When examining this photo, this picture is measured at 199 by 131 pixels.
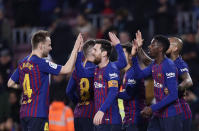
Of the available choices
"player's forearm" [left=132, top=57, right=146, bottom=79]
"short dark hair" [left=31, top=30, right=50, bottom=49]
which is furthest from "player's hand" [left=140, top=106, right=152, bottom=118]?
"short dark hair" [left=31, top=30, right=50, bottom=49]

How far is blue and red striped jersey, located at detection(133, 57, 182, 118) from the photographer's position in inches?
327

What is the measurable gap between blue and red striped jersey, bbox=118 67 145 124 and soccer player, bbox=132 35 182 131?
45 cm

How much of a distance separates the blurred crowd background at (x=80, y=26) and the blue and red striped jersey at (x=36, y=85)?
3669 mm

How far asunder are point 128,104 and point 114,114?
3.33 feet

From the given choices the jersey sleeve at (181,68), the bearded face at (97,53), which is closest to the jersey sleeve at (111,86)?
the bearded face at (97,53)

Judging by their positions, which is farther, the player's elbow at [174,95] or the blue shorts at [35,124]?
the blue shorts at [35,124]

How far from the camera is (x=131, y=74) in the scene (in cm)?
916

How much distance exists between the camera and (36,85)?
8500mm

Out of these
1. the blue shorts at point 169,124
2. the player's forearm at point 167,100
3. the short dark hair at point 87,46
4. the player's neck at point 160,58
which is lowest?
the blue shorts at point 169,124

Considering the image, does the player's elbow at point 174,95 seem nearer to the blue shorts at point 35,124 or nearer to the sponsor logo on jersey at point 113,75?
the sponsor logo on jersey at point 113,75

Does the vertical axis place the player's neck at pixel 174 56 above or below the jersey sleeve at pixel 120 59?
above

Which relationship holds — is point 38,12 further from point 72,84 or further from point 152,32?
point 72,84

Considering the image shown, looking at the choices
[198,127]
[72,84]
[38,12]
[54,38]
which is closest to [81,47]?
[72,84]

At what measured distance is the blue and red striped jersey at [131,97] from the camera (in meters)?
9.10
